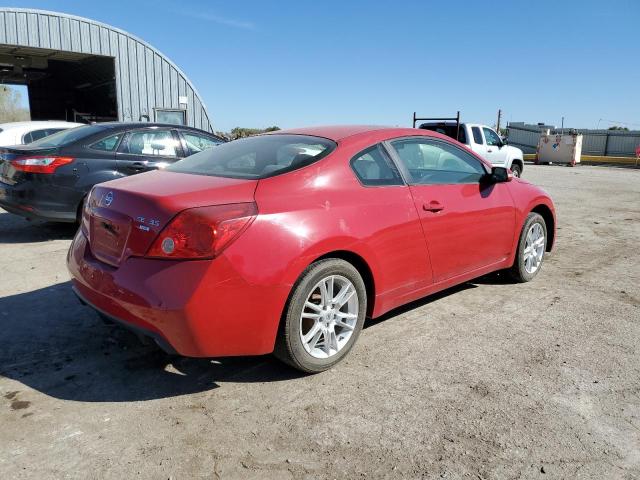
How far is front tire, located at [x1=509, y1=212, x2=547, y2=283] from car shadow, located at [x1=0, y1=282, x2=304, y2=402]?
106 inches

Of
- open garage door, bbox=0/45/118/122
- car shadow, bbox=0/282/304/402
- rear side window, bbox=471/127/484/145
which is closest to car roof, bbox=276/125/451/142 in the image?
car shadow, bbox=0/282/304/402

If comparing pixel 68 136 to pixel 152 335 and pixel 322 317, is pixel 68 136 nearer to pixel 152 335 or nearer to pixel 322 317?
pixel 152 335

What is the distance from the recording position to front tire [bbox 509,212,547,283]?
4.75 m

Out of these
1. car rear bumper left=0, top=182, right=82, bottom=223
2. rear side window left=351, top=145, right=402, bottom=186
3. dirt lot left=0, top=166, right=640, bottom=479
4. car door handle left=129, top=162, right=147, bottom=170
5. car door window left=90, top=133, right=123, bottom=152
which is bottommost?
dirt lot left=0, top=166, right=640, bottom=479

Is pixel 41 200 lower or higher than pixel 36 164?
lower

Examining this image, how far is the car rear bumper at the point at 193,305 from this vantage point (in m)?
2.54

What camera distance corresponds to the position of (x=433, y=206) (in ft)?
12.1

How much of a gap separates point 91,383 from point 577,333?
3.34 meters

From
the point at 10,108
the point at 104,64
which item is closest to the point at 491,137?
the point at 104,64

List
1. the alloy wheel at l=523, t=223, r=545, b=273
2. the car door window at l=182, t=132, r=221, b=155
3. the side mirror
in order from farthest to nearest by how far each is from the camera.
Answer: the car door window at l=182, t=132, r=221, b=155, the alloy wheel at l=523, t=223, r=545, b=273, the side mirror

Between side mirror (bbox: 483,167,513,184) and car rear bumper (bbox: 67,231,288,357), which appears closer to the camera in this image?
car rear bumper (bbox: 67,231,288,357)

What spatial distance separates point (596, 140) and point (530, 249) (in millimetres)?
37522

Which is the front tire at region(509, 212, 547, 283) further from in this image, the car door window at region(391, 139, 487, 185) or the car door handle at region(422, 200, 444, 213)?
the car door handle at region(422, 200, 444, 213)

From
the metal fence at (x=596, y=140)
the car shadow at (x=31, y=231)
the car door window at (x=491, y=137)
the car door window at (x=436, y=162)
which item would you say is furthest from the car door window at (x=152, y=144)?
the metal fence at (x=596, y=140)
